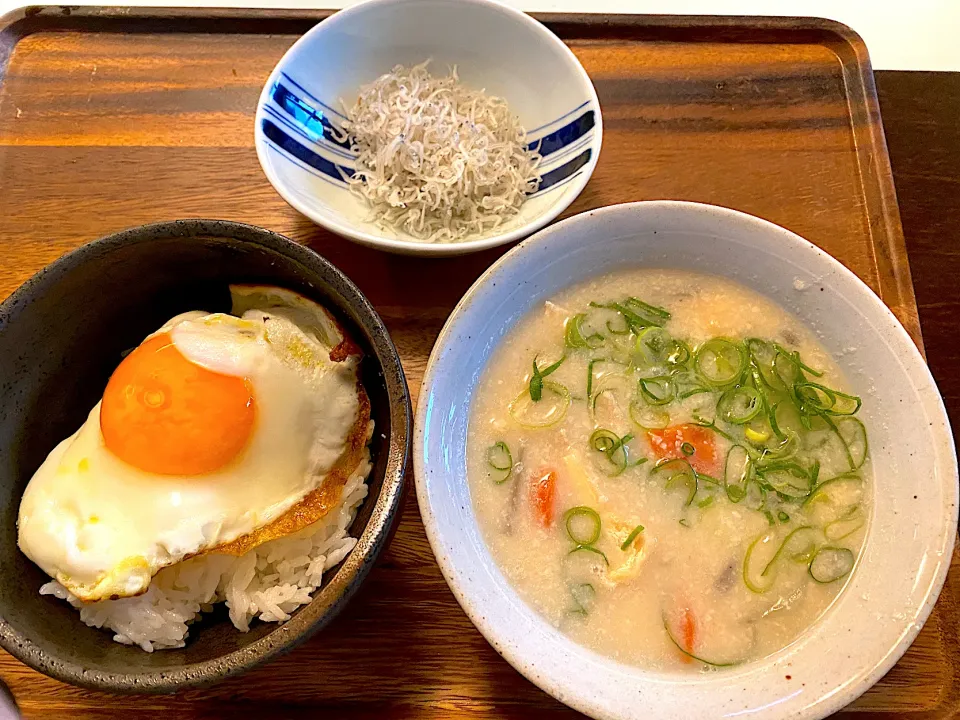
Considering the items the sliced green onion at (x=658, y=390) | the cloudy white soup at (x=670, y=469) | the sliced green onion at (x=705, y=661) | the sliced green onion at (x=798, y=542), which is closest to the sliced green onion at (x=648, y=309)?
the cloudy white soup at (x=670, y=469)

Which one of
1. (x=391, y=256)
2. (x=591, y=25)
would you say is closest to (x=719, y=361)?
(x=391, y=256)

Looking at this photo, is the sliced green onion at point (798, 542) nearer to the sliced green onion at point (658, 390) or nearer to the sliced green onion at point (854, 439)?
→ the sliced green onion at point (854, 439)

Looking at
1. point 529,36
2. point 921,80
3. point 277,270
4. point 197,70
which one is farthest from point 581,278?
point 921,80

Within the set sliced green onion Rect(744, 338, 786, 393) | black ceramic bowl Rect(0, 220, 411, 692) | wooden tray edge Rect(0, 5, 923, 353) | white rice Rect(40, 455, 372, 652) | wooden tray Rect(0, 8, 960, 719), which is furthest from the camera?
wooden tray edge Rect(0, 5, 923, 353)

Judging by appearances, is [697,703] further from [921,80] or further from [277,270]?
[921,80]

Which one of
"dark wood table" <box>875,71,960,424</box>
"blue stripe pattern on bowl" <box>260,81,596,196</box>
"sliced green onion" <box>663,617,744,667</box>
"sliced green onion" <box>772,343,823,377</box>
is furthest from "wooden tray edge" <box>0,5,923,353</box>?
"sliced green onion" <box>663,617,744,667</box>

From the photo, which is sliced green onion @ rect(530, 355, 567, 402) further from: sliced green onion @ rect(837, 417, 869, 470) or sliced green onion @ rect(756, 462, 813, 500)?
sliced green onion @ rect(837, 417, 869, 470)
